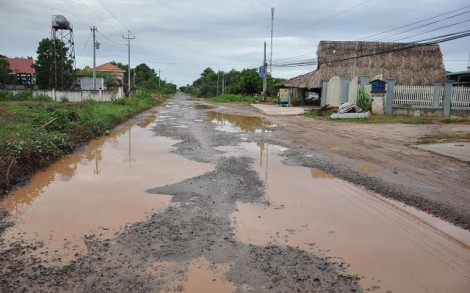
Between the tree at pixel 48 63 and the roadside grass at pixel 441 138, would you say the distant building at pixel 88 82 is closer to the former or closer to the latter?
the tree at pixel 48 63

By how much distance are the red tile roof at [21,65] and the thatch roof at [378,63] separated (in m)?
43.2

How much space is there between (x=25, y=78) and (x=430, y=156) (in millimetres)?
62667

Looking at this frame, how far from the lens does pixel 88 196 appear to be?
679 centimetres

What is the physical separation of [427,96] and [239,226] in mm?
20098

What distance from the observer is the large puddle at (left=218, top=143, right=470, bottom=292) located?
4.04 m

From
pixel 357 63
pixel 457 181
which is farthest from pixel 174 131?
pixel 357 63

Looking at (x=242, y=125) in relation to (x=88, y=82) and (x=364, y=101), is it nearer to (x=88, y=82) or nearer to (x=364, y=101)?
(x=364, y=101)

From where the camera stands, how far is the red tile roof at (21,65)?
5888 cm

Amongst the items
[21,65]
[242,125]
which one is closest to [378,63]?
[242,125]

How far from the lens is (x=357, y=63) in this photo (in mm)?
36656

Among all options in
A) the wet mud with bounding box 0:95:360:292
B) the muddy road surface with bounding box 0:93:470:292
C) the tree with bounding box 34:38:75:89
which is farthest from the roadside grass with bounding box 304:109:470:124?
the tree with bounding box 34:38:75:89

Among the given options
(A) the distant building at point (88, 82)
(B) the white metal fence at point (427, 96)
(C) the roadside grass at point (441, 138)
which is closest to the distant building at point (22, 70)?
(A) the distant building at point (88, 82)

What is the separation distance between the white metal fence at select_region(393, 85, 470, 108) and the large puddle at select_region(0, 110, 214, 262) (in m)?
16.0

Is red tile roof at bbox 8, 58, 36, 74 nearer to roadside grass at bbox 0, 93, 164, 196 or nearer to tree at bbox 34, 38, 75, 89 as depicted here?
tree at bbox 34, 38, 75, 89
